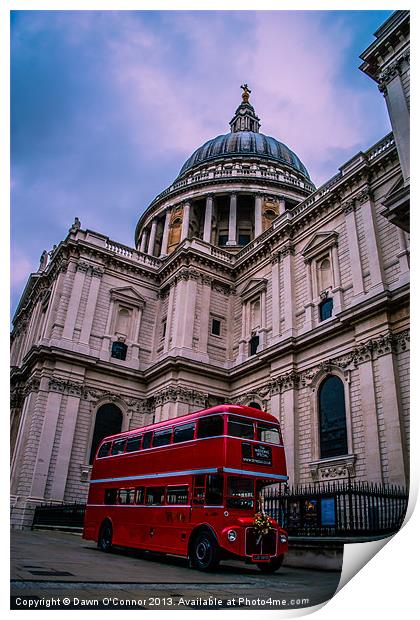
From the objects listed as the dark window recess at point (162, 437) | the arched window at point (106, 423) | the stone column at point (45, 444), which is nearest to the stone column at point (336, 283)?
the dark window recess at point (162, 437)

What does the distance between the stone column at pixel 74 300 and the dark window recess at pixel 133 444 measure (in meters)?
14.3

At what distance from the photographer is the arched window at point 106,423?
27266 millimetres

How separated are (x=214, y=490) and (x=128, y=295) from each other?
22398 mm

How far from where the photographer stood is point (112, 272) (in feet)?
103

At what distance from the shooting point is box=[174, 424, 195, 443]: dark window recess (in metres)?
11.9

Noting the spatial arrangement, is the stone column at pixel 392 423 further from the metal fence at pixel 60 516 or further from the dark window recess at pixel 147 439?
the metal fence at pixel 60 516

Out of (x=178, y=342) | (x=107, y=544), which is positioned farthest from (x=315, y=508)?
(x=178, y=342)

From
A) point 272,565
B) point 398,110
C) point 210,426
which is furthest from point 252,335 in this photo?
point 272,565

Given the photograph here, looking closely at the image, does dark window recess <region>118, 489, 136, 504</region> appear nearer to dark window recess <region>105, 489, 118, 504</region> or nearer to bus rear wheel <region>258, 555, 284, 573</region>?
dark window recess <region>105, 489, 118, 504</region>

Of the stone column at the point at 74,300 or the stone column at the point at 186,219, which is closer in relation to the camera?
the stone column at the point at 74,300

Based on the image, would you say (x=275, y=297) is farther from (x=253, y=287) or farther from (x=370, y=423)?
(x=370, y=423)

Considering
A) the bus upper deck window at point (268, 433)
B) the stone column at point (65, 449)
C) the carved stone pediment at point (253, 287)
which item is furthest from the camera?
the carved stone pediment at point (253, 287)

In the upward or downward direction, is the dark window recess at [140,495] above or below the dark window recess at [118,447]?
below

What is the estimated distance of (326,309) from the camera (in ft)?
78.6
